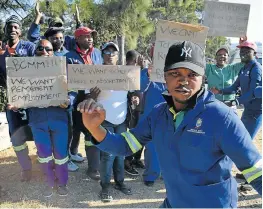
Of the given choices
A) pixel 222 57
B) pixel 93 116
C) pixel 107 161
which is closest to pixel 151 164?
pixel 107 161

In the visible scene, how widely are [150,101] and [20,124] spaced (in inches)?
68.1

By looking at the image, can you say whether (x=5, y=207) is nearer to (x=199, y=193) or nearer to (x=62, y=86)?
(x=62, y=86)

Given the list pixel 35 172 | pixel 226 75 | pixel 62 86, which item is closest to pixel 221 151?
pixel 62 86

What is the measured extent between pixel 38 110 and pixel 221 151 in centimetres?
270

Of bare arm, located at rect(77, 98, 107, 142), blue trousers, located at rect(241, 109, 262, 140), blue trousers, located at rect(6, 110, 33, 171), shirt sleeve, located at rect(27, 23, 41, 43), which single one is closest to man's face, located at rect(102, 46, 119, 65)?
blue trousers, located at rect(6, 110, 33, 171)

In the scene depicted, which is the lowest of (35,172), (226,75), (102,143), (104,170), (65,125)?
(35,172)

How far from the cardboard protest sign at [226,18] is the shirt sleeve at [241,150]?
11.8 ft

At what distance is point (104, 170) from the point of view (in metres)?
3.87

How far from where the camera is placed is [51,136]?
12.8 ft

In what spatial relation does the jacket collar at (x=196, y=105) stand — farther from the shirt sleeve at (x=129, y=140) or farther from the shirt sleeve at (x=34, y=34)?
the shirt sleeve at (x=34, y=34)

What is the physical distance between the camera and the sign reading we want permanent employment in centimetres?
366

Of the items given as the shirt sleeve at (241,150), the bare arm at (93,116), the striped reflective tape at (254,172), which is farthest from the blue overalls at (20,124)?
the striped reflective tape at (254,172)

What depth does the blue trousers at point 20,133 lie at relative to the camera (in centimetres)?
420

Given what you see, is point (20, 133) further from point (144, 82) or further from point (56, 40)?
point (144, 82)
